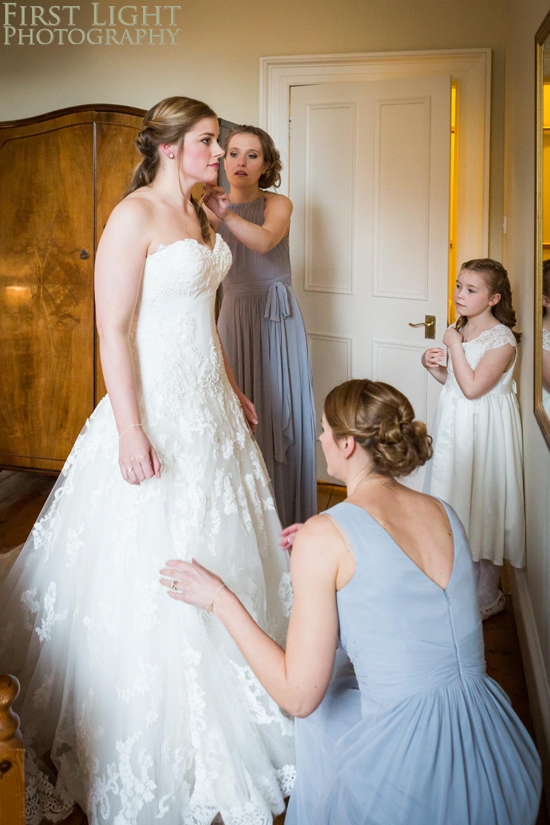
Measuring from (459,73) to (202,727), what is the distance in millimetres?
3368

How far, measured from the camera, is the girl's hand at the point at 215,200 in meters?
2.57

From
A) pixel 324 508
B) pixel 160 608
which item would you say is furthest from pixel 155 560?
pixel 324 508

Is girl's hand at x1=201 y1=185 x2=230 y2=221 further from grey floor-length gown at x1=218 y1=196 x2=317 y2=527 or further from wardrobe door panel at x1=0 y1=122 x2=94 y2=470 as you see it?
wardrobe door panel at x1=0 y1=122 x2=94 y2=470

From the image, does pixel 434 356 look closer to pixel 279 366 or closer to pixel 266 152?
pixel 279 366

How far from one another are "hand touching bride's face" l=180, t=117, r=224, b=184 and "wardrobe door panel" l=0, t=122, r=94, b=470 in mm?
2110

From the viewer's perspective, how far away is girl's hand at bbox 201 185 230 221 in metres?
2.57

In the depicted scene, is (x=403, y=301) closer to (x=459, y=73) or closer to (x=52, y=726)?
(x=459, y=73)

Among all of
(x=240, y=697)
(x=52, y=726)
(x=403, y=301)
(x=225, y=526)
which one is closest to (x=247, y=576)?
(x=225, y=526)

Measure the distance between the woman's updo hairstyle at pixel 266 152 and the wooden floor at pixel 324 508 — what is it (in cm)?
170

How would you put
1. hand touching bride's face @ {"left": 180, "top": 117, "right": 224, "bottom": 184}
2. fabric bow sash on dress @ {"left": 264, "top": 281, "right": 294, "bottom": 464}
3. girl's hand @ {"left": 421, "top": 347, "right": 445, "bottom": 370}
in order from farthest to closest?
1. fabric bow sash on dress @ {"left": 264, "top": 281, "right": 294, "bottom": 464}
2. girl's hand @ {"left": 421, "top": 347, "right": 445, "bottom": 370}
3. hand touching bride's face @ {"left": 180, "top": 117, "right": 224, "bottom": 184}

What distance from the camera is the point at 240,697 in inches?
78.7

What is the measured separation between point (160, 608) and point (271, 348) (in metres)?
1.45

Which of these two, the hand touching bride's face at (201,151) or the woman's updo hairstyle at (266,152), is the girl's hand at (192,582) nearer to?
the hand touching bride's face at (201,151)

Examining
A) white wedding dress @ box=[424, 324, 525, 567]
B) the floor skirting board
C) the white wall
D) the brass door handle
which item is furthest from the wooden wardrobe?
the floor skirting board
